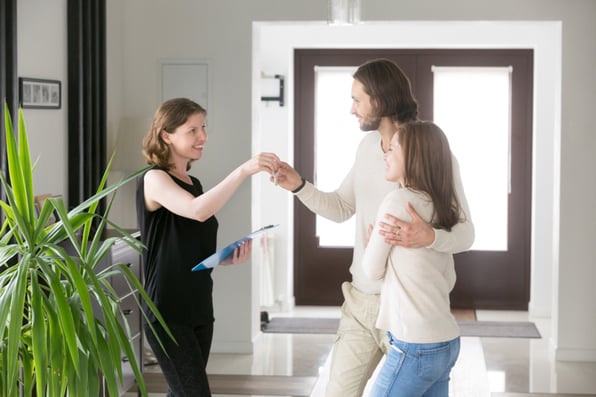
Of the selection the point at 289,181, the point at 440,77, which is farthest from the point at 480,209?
the point at 289,181

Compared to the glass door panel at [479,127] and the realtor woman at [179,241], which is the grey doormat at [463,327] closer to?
the glass door panel at [479,127]

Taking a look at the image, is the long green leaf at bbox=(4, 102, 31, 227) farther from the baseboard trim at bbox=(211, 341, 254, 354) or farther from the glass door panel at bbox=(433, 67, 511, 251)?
the glass door panel at bbox=(433, 67, 511, 251)

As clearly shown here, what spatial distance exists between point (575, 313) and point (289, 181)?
10.9ft

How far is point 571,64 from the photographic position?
232 inches

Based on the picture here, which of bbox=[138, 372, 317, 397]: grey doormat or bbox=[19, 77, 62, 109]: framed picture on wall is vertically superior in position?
bbox=[19, 77, 62, 109]: framed picture on wall

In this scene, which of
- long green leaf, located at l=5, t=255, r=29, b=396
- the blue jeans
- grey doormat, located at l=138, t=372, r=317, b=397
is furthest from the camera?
grey doormat, located at l=138, t=372, r=317, b=397

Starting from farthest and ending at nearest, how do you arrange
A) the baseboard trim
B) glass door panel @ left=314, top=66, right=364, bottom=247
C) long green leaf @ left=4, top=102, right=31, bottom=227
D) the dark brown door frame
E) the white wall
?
glass door panel @ left=314, top=66, right=364, bottom=247
the dark brown door frame
the baseboard trim
the white wall
long green leaf @ left=4, top=102, right=31, bottom=227

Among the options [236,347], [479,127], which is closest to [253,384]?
[236,347]

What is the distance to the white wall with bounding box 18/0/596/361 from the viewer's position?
591 centimetres

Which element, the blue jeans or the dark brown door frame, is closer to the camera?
the blue jeans

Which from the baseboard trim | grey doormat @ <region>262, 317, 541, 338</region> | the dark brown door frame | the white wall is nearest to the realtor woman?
the white wall

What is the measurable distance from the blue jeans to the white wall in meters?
3.48

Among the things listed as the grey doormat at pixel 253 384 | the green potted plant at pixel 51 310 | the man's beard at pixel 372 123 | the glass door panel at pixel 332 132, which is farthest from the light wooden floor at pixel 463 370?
the green potted plant at pixel 51 310

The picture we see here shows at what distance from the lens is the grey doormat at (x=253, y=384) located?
5.19 meters
